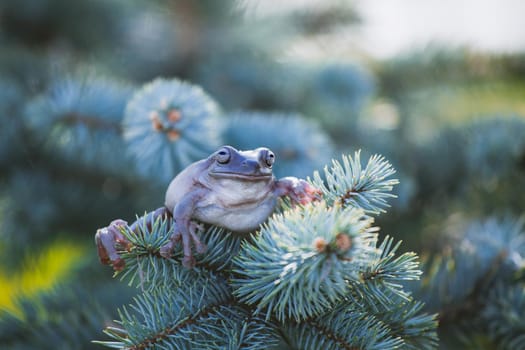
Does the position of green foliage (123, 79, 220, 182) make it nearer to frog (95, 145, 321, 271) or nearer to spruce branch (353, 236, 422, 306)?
frog (95, 145, 321, 271)

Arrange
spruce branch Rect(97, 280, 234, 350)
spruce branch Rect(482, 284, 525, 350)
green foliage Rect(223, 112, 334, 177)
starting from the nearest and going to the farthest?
spruce branch Rect(97, 280, 234, 350)
spruce branch Rect(482, 284, 525, 350)
green foliage Rect(223, 112, 334, 177)

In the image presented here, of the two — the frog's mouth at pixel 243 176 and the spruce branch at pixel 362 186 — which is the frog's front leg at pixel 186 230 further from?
the spruce branch at pixel 362 186

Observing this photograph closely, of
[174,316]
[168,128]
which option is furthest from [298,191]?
[168,128]

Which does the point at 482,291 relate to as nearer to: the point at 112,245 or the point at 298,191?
the point at 298,191

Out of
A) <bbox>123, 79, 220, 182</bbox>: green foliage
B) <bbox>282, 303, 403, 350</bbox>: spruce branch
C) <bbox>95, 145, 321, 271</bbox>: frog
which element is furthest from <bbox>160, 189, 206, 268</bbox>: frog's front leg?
<bbox>123, 79, 220, 182</bbox>: green foliage

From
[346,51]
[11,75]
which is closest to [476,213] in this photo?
[346,51]

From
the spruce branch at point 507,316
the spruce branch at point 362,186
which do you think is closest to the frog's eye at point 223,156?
the spruce branch at point 362,186

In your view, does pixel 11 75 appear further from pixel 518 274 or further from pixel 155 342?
pixel 518 274
